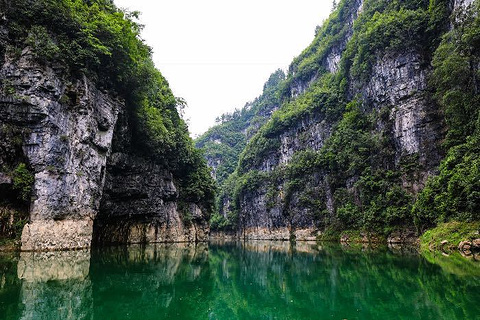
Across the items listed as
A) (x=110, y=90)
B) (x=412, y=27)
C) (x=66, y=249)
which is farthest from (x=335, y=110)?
(x=66, y=249)

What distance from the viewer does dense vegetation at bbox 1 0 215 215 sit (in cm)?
1644

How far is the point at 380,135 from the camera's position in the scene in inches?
1271

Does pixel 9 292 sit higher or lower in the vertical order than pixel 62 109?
lower

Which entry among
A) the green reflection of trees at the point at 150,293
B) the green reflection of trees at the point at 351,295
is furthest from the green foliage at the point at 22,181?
the green reflection of trees at the point at 351,295

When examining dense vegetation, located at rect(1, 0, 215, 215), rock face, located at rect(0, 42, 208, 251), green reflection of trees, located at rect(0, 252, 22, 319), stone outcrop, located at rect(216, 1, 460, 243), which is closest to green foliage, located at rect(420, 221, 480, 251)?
stone outcrop, located at rect(216, 1, 460, 243)

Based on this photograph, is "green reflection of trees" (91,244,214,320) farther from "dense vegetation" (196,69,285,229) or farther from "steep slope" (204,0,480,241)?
"dense vegetation" (196,69,285,229)

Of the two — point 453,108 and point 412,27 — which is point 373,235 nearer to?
point 453,108

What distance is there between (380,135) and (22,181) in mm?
29770

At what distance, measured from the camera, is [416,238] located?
960 inches

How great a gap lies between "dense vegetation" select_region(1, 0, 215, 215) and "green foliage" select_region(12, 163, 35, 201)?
164 mm

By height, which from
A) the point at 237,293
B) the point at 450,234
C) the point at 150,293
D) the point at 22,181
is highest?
the point at 22,181

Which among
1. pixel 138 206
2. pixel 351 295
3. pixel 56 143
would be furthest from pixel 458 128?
pixel 138 206

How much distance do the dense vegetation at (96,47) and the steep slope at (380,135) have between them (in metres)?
20.1

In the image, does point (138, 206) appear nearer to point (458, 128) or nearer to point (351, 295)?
point (351, 295)
